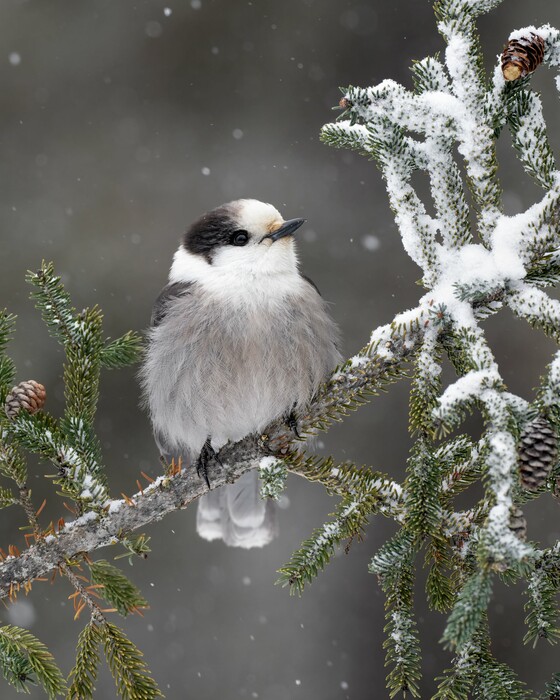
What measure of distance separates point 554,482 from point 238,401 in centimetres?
110

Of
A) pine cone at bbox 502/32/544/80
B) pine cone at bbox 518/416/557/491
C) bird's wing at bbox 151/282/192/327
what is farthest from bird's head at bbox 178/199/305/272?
pine cone at bbox 518/416/557/491

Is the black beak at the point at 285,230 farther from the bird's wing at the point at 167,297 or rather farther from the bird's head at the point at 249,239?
the bird's wing at the point at 167,297

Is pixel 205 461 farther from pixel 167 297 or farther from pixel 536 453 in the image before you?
pixel 536 453

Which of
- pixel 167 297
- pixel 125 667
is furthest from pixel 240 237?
pixel 125 667

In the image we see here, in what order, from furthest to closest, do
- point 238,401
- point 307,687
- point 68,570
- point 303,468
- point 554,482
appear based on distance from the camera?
point 307,687 < point 238,401 < point 303,468 < point 68,570 < point 554,482

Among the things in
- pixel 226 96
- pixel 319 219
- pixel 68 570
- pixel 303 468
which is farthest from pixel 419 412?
pixel 226 96

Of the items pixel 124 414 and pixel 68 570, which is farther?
pixel 124 414

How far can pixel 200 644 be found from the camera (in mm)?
4359

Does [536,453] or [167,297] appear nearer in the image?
[536,453]

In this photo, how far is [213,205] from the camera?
14.7ft

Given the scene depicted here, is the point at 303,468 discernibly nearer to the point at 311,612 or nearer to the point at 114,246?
the point at 311,612

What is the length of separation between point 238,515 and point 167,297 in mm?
1118

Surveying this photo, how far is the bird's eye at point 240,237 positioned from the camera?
257cm

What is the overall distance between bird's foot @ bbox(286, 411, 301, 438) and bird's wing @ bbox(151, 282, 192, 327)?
0.69 m
